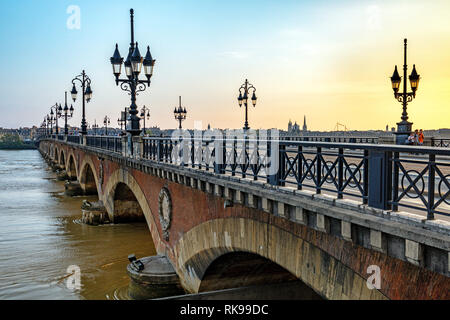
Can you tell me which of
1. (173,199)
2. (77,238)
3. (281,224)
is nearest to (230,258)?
(173,199)

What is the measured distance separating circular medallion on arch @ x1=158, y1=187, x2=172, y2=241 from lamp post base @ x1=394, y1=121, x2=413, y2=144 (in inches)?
390

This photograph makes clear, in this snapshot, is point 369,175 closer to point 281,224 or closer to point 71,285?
point 281,224

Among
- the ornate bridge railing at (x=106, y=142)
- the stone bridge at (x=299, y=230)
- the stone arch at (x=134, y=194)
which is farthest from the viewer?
the ornate bridge railing at (x=106, y=142)

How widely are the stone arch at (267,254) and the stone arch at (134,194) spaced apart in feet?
8.36

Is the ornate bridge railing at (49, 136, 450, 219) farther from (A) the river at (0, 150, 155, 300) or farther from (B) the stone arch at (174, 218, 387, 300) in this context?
(A) the river at (0, 150, 155, 300)

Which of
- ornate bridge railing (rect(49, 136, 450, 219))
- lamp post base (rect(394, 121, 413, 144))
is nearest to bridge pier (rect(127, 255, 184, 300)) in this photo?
ornate bridge railing (rect(49, 136, 450, 219))

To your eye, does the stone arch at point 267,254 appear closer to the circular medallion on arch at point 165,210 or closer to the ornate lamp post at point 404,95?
the circular medallion on arch at point 165,210

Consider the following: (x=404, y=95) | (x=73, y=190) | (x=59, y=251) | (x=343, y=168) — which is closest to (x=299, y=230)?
(x=343, y=168)

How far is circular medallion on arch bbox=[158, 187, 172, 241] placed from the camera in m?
13.6

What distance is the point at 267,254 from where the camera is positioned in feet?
27.0

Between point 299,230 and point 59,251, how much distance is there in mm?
14889

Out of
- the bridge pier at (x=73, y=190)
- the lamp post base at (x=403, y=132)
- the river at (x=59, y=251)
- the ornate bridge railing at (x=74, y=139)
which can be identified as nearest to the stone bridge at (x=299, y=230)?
the river at (x=59, y=251)

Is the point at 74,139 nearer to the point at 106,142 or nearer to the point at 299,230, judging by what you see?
the point at 106,142

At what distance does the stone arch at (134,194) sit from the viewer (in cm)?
1574
